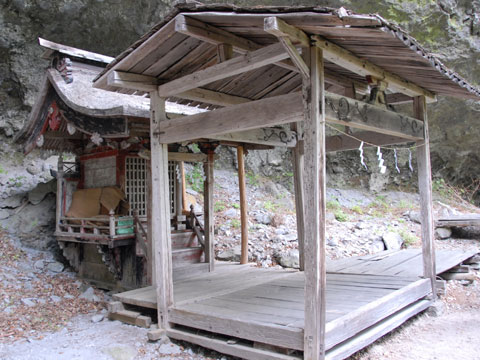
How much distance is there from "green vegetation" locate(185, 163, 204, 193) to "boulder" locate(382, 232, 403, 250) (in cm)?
764

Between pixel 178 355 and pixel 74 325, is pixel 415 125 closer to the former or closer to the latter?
pixel 178 355

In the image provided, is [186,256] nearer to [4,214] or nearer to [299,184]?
[299,184]

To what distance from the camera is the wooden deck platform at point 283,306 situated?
4617 millimetres

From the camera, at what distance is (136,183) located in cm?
934

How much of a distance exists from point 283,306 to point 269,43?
3618 millimetres

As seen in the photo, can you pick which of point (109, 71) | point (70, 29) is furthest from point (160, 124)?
point (70, 29)

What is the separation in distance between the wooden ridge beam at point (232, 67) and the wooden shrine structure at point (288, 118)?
0.6 inches

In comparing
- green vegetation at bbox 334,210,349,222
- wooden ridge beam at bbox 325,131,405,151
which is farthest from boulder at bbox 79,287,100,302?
Result: green vegetation at bbox 334,210,349,222

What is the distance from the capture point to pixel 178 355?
5.39 meters

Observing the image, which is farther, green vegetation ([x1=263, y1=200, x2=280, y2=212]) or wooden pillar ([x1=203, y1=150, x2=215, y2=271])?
green vegetation ([x1=263, y1=200, x2=280, y2=212])

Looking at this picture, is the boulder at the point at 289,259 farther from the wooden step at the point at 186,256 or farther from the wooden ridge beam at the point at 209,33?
the wooden ridge beam at the point at 209,33

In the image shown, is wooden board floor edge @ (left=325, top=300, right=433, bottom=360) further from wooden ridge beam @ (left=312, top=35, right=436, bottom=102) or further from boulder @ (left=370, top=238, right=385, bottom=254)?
boulder @ (left=370, top=238, right=385, bottom=254)

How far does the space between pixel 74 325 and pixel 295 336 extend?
452 centimetres

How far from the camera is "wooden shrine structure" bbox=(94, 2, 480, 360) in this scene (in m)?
4.19
